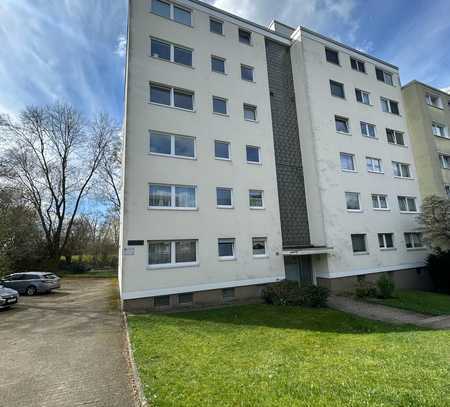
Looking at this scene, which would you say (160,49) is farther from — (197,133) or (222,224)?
(222,224)

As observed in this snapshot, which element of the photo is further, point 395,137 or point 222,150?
point 395,137

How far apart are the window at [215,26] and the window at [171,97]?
18.8ft

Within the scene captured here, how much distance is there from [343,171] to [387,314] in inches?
404

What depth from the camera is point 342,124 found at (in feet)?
66.1

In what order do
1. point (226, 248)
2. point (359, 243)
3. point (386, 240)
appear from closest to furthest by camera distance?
point (226, 248) < point (359, 243) < point (386, 240)

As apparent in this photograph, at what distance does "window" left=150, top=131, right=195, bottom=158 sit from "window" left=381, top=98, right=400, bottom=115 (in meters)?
18.3

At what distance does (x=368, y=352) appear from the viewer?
6461 mm

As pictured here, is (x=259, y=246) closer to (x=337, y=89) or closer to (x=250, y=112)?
(x=250, y=112)

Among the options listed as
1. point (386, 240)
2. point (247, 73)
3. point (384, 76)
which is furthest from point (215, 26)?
point (386, 240)

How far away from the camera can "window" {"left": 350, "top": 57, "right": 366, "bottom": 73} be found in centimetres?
2216

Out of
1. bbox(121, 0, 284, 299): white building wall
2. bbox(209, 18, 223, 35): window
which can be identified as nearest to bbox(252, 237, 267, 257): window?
bbox(121, 0, 284, 299): white building wall

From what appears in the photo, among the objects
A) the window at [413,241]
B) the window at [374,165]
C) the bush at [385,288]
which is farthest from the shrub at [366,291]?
the window at [374,165]

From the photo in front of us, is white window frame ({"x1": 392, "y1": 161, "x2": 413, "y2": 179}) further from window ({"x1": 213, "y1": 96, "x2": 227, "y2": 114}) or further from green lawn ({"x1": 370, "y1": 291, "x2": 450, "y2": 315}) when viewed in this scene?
window ({"x1": 213, "y1": 96, "x2": 227, "y2": 114})

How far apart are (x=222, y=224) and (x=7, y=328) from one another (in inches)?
411
